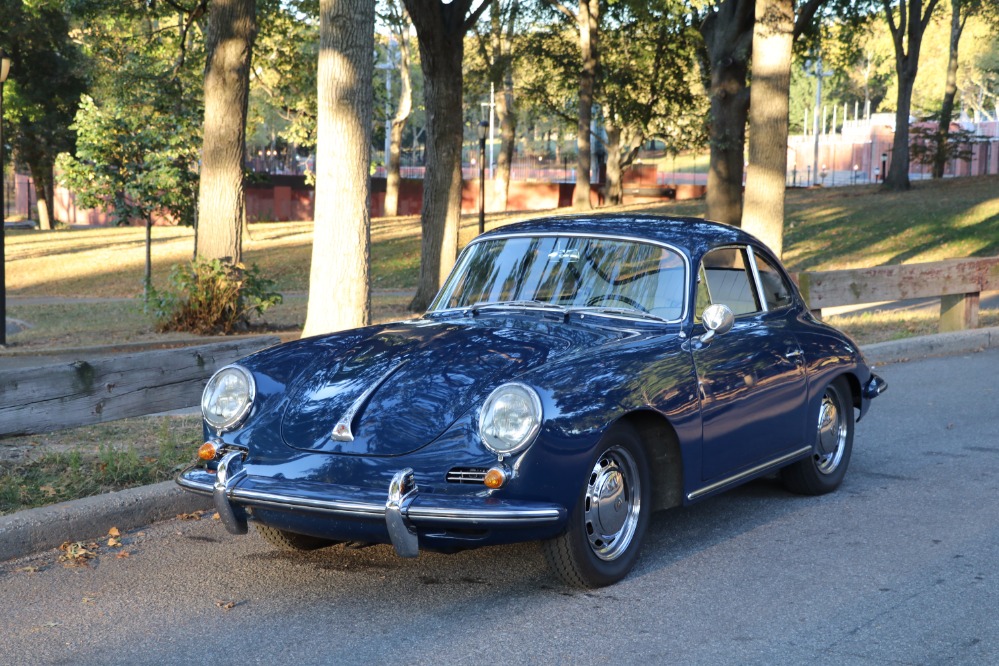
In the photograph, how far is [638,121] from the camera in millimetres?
35406

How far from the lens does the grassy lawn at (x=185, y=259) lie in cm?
672

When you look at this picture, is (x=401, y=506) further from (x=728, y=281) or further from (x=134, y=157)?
(x=134, y=157)

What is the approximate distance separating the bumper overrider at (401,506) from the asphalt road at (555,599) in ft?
1.37

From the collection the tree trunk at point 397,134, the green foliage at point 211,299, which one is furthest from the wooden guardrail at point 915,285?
the tree trunk at point 397,134

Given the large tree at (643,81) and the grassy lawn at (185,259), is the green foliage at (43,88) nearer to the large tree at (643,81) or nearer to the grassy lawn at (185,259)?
the grassy lawn at (185,259)

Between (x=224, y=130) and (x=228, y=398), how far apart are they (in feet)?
37.2

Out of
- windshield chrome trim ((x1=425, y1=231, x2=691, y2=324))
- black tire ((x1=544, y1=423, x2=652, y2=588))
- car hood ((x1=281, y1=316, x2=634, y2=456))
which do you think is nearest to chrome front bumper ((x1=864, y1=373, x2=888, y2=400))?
windshield chrome trim ((x1=425, y1=231, x2=691, y2=324))

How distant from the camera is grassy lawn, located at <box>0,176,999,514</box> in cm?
672

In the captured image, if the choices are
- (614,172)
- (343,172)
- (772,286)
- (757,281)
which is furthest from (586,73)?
(757,281)

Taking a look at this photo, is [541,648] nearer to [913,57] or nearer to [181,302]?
[181,302]

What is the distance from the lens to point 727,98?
65.3 feet

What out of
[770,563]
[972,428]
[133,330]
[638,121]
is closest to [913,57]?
[638,121]

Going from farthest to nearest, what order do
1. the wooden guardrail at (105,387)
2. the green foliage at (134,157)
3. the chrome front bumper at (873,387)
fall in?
the green foliage at (134,157) < the chrome front bumper at (873,387) < the wooden guardrail at (105,387)

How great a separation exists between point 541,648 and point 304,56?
2385 centimetres
